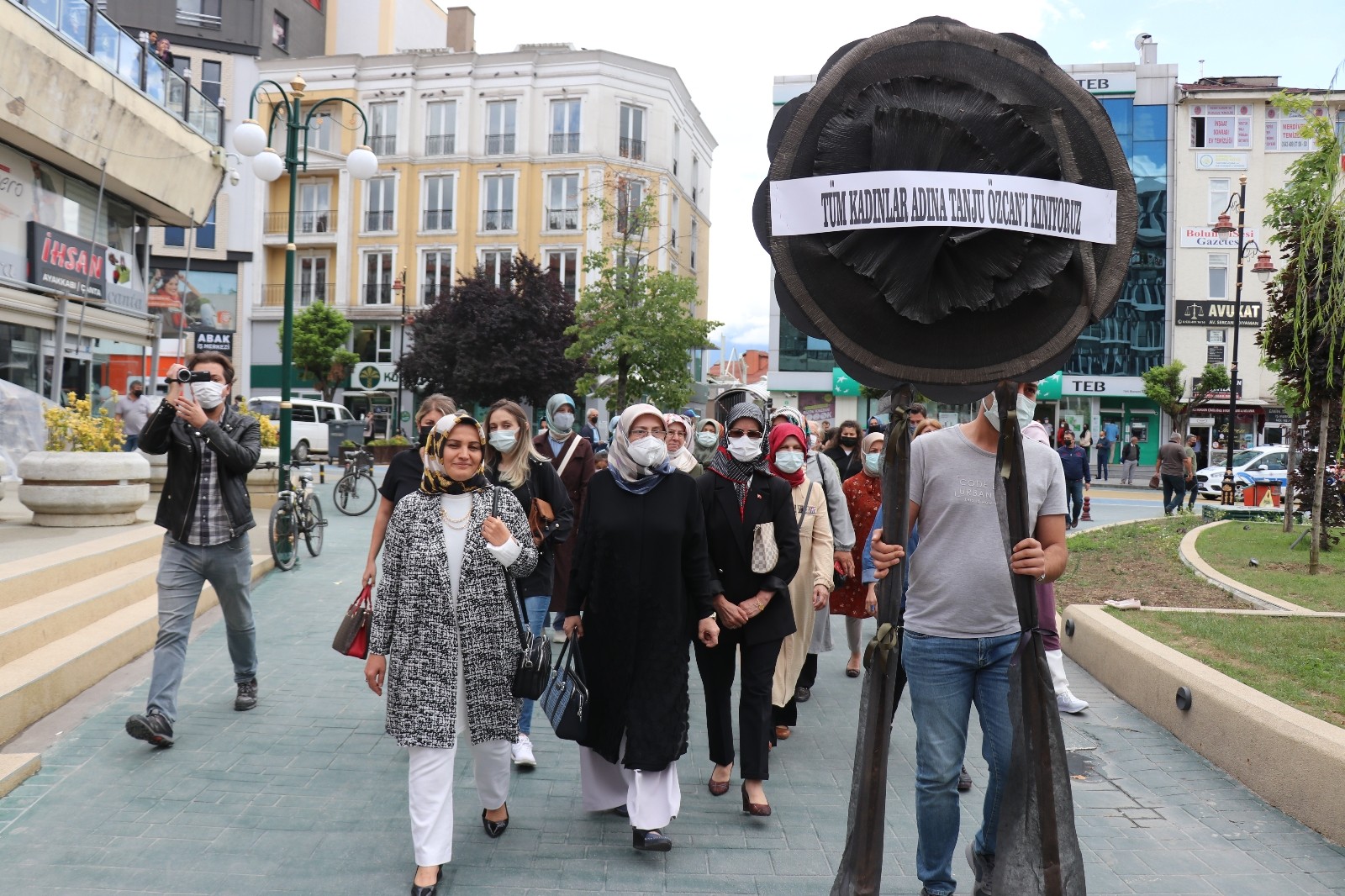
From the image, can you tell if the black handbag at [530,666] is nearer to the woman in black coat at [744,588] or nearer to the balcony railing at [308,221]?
the woman in black coat at [744,588]

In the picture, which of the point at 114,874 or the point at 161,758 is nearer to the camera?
the point at 114,874

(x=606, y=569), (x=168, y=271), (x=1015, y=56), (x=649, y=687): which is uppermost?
(x=168, y=271)

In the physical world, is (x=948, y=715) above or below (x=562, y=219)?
below

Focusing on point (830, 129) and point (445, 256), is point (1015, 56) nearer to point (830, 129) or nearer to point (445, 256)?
point (830, 129)

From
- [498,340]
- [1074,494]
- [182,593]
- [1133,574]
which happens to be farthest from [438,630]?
[498,340]

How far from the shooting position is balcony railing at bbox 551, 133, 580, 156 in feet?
148

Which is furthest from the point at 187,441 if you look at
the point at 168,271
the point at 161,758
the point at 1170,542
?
the point at 168,271

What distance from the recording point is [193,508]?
19.1 feet

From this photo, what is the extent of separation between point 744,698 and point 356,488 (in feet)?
47.2

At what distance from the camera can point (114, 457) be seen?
36.7 ft

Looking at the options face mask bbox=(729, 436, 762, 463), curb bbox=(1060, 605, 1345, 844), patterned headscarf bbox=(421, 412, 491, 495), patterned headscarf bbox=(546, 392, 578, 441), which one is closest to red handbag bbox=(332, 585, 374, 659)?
patterned headscarf bbox=(421, 412, 491, 495)

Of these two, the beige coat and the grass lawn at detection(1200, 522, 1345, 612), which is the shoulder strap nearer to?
the beige coat

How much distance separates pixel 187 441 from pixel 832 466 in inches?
159

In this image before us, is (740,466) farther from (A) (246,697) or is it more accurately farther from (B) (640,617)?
(A) (246,697)
